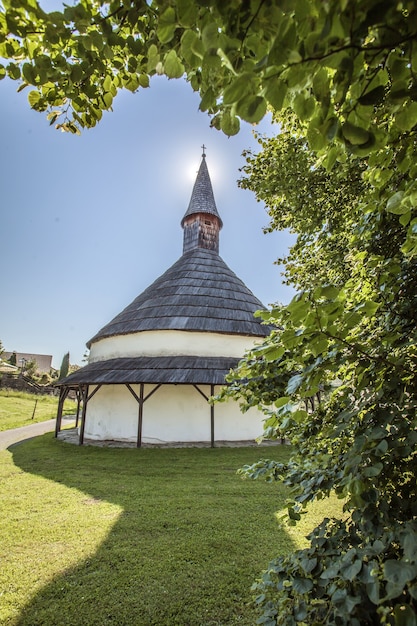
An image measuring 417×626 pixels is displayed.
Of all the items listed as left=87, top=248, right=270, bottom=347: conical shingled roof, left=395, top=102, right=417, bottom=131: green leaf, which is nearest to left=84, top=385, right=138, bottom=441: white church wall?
left=87, top=248, right=270, bottom=347: conical shingled roof

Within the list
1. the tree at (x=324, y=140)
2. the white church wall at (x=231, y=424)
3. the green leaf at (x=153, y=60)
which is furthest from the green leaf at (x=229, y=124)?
the white church wall at (x=231, y=424)

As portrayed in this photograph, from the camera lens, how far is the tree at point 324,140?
0.76 m

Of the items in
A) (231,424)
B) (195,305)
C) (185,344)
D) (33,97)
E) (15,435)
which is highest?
(195,305)

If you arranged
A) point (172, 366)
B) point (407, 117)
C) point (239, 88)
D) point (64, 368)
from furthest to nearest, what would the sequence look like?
point (64, 368) < point (172, 366) < point (407, 117) < point (239, 88)

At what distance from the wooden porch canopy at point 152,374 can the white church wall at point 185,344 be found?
367mm

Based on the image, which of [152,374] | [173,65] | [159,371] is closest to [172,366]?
[159,371]

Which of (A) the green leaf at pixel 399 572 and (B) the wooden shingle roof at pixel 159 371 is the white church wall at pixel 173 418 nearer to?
(B) the wooden shingle roof at pixel 159 371

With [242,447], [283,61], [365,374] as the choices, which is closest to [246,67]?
[283,61]

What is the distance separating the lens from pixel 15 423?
19578mm

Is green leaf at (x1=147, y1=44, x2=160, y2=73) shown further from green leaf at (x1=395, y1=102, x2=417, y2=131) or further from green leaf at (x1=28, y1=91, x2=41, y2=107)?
green leaf at (x1=28, y1=91, x2=41, y2=107)

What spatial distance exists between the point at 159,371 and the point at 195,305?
169 inches

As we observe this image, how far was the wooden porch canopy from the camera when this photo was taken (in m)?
12.0

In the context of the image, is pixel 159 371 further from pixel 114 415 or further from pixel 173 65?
pixel 173 65

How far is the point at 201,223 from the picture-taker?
21594mm
